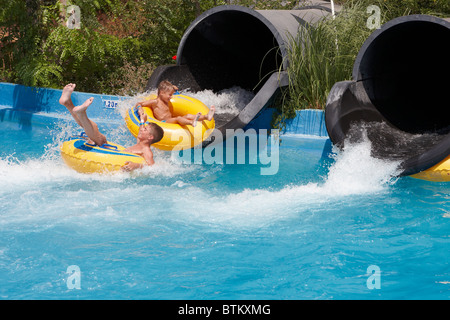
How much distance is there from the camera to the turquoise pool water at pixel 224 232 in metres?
3.71

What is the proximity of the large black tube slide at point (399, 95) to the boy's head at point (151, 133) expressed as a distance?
6.09 ft

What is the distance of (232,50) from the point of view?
8578 millimetres

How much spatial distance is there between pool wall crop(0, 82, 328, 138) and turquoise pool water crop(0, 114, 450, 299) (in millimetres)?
2014

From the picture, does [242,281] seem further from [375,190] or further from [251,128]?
[251,128]

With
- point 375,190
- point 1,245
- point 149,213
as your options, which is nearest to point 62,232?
point 1,245

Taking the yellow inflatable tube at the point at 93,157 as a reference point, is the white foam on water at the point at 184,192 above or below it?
below

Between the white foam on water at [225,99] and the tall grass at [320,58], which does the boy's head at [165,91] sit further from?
the tall grass at [320,58]

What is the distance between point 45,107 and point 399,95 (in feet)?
17.3

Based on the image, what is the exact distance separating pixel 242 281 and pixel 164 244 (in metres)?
0.81

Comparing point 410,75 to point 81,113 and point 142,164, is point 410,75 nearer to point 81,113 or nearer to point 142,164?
point 142,164

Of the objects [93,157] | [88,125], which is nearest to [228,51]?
[88,125]

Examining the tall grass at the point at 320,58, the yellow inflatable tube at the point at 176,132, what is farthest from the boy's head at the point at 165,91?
the tall grass at the point at 320,58

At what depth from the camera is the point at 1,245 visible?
4223 millimetres
